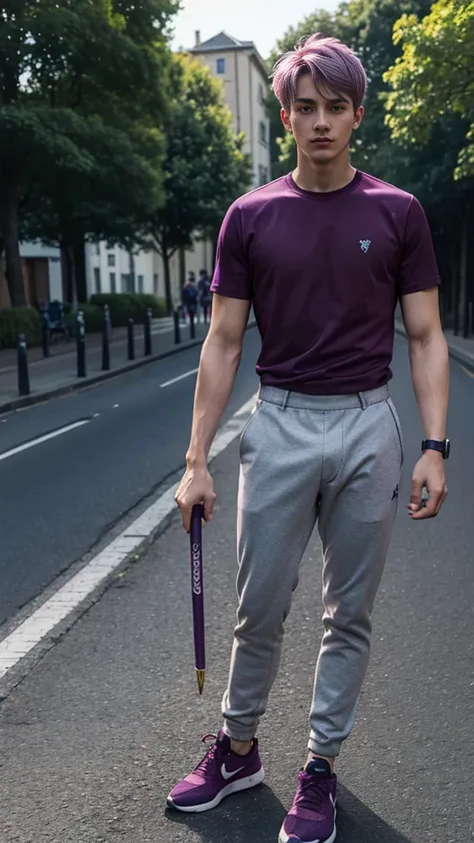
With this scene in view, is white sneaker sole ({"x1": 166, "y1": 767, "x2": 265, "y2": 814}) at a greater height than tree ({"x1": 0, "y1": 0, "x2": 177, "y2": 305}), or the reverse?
tree ({"x1": 0, "y1": 0, "x2": 177, "y2": 305})

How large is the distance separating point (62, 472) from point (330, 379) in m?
6.28

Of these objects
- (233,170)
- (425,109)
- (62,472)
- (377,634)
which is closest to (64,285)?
(233,170)

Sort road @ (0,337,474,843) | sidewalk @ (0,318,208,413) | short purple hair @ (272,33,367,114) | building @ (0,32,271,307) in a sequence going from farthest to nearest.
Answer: building @ (0,32,271,307)
sidewalk @ (0,318,208,413)
road @ (0,337,474,843)
short purple hair @ (272,33,367,114)

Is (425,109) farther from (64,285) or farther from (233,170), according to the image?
(233,170)

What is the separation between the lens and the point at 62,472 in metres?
8.80

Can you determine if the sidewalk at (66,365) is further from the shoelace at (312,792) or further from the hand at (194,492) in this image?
the shoelace at (312,792)

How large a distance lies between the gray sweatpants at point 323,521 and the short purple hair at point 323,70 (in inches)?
29.4

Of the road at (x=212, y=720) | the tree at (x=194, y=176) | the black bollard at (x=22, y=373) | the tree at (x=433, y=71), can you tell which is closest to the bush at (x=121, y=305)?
the tree at (x=194, y=176)

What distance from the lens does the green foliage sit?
1681cm

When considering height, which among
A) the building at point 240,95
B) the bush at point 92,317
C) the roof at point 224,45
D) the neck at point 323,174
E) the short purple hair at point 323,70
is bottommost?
the bush at point 92,317

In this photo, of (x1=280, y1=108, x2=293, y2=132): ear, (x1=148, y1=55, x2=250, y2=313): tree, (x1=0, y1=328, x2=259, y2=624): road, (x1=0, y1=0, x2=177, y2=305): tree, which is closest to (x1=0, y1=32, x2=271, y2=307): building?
(x1=148, y1=55, x2=250, y2=313): tree

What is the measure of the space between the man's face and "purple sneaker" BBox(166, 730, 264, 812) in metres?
1.58

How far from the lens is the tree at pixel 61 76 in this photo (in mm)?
22688

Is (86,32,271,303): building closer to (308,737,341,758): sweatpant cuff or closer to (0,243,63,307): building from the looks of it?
(0,243,63,307): building
